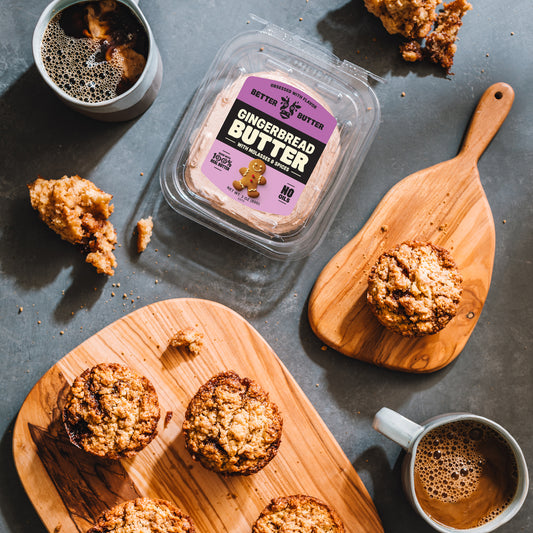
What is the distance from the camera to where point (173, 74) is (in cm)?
207

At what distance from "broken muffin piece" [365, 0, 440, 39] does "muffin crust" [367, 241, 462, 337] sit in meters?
0.91

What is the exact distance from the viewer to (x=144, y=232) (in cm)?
202

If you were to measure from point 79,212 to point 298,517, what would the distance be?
56.2 inches

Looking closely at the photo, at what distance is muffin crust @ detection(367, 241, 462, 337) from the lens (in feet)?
5.95

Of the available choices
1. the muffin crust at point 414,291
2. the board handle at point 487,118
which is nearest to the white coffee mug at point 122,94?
the muffin crust at point 414,291

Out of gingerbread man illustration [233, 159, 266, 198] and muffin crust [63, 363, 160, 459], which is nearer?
muffin crust [63, 363, 160, 459]

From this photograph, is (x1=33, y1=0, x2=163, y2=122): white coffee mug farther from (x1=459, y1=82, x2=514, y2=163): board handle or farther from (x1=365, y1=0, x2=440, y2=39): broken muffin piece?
(x1=459, y1=82, x2=514, y2=163): board handle

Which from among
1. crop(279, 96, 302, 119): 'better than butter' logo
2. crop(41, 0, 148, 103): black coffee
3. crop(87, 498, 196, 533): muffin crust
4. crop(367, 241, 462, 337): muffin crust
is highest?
crop(279, 96, 302, 119): 'better than butter' logo

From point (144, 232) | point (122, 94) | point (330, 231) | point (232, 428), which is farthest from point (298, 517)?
point (122, 94)

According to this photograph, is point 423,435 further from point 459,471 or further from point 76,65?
point 76,65

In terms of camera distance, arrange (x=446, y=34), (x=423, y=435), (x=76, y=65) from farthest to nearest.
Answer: (x=446, y=34) < (x=76, y=65) < (x=423, y=435)

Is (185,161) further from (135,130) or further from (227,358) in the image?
(227,358)

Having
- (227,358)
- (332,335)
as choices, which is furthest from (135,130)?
(332,335)

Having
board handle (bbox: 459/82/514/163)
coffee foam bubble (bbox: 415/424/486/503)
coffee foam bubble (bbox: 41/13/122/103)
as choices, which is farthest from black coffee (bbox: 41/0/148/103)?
coffee foam bubble (bbox: 415/424/486/503)
